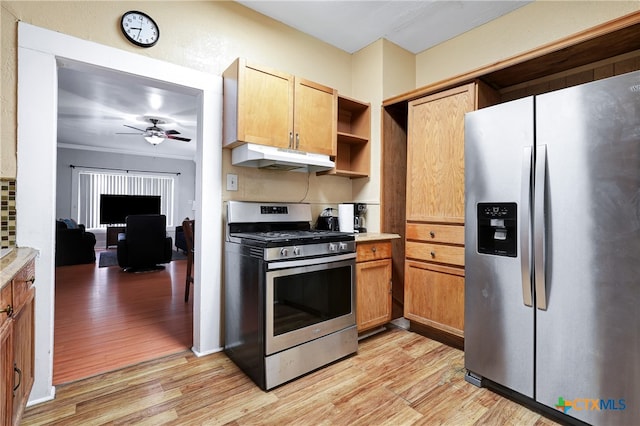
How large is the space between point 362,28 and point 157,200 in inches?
291

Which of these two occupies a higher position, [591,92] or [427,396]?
[591,92]

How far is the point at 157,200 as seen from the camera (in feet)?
27.3

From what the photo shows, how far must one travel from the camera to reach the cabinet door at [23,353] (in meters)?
1.29

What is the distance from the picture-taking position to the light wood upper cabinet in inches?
84.4

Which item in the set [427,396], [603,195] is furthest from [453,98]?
[427,396]

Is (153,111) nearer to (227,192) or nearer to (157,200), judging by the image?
(227,192)

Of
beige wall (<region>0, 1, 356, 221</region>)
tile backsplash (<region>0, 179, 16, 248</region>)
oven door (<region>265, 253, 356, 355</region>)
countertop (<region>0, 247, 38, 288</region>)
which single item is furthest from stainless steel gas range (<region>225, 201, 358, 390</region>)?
tile backsplash (<region>0, 179, 16, 248</region>)

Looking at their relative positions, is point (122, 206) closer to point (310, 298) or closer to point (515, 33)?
point (310, 298)

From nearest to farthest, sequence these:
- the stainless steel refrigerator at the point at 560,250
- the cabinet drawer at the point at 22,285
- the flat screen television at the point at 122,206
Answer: the cabinet drawer at the point at 22,285 → the stainless steel refrigerator at the point at 560,250 → the flat screen television at the point at 122,206

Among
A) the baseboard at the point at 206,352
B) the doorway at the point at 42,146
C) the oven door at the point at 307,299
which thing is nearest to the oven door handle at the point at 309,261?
the oven door at the point at 307,299

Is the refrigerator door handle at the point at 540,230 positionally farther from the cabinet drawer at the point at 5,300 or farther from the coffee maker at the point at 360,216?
the cabinet drawer at the point at 5,300

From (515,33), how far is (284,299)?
276 cm

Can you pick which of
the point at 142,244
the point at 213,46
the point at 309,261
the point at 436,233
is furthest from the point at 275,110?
the point at 142,244

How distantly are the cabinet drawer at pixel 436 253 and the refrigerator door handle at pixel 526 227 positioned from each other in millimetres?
657
